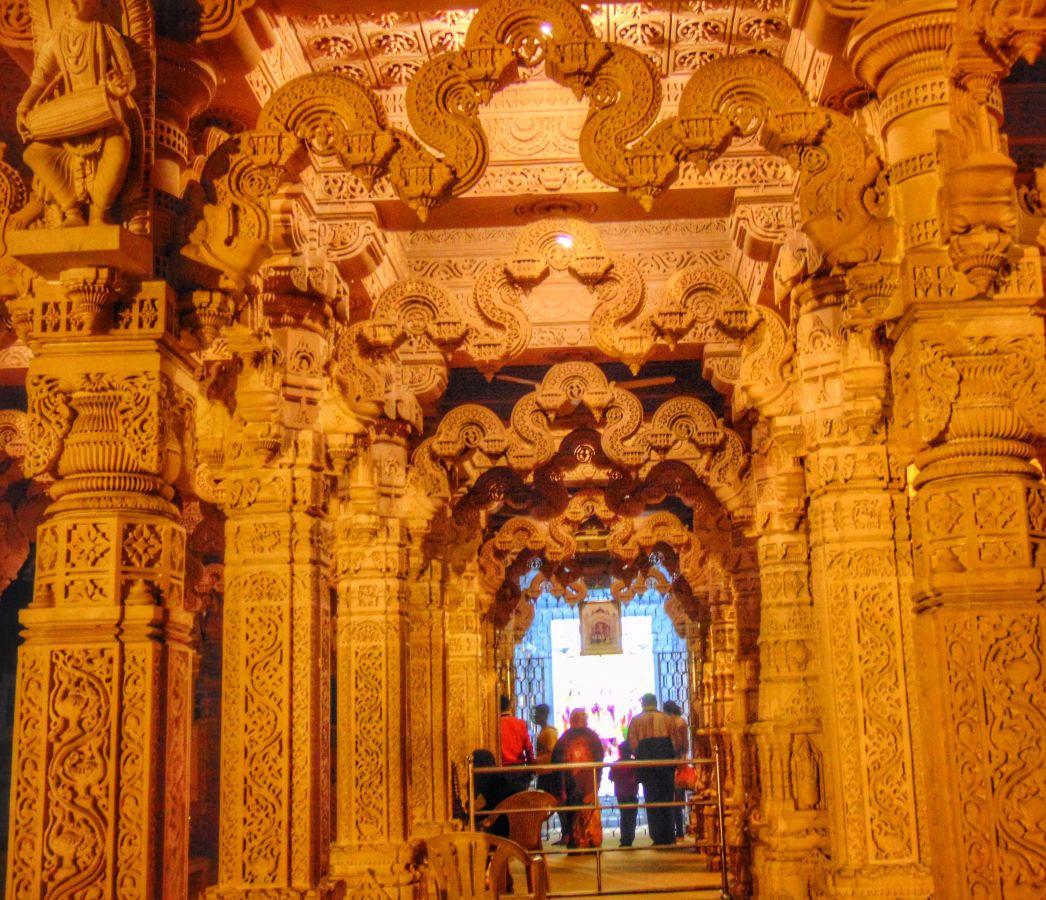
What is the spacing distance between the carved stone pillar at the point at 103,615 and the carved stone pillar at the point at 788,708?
509 cm

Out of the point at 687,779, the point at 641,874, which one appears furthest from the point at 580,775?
the point at 641,874

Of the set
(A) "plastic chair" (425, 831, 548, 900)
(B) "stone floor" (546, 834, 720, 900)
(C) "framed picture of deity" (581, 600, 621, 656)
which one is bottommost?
(B) "stone floor" (546, 834, 720, 900)

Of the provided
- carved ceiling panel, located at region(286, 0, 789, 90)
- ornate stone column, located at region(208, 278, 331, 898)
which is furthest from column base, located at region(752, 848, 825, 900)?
carved ceiling panel, located at region(286, 0, 789, 90)

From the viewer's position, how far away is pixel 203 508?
11.7 meters

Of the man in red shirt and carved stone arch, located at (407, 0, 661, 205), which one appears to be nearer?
carved stone arch, located at (407, 0, 661, 205)

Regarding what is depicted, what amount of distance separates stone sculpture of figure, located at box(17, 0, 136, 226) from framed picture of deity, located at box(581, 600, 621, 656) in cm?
2616

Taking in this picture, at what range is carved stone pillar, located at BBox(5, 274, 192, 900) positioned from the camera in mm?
4211

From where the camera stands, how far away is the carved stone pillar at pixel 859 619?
678 cm

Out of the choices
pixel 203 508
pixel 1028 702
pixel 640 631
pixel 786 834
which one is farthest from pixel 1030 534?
pixel 640 631

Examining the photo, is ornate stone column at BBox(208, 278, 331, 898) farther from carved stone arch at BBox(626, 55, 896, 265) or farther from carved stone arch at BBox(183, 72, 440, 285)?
carved stone arch at BBox(626, 55, 896, 265)

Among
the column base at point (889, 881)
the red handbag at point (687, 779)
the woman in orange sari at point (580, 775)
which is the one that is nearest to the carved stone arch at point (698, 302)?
the column base at point (889, 881)

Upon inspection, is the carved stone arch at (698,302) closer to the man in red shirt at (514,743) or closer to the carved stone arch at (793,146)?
the carved stone arch at (793,146)

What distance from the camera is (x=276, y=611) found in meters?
7.59

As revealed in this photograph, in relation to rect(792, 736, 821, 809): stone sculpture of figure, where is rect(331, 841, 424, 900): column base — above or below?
below
